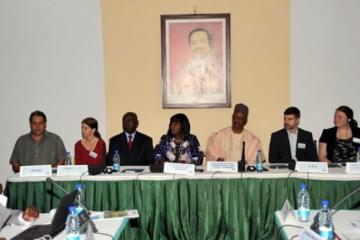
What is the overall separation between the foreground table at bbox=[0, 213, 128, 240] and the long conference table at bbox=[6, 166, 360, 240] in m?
0.92

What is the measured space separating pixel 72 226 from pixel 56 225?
0.17 meters

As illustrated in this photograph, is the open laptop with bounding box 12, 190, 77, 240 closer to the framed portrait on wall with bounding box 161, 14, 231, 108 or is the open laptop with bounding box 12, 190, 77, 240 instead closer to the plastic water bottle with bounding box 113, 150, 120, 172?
the plastic water bottle with bounding box 113, 150, 120, 172

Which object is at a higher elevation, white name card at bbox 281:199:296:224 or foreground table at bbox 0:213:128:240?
white name card at bbox 281:199:296:224

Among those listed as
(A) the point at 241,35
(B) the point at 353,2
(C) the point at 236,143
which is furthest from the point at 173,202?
(B) the point at 353,2

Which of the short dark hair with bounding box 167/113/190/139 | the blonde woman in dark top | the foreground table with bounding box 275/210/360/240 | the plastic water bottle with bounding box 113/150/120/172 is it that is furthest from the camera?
the short dark hair with bounding box 167/113/190/139

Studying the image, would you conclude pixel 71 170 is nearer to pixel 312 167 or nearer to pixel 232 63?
pixel 312 167

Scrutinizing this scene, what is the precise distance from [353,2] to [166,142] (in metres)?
2.94

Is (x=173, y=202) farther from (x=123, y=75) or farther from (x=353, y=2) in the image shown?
(x=353, y=2)

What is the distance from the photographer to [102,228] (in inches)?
100

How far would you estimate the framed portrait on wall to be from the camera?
5.23 metres

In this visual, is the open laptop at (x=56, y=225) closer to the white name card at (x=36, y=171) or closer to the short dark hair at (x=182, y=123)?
the white name card at (x=36, y=171)

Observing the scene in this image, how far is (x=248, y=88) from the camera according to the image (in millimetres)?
5285

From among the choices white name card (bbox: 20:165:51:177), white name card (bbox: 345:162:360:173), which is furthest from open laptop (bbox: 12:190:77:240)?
white name card (bbox: 345:162:360:173)

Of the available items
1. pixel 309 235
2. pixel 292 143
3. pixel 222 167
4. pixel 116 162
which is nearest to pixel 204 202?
pixel 222 167
